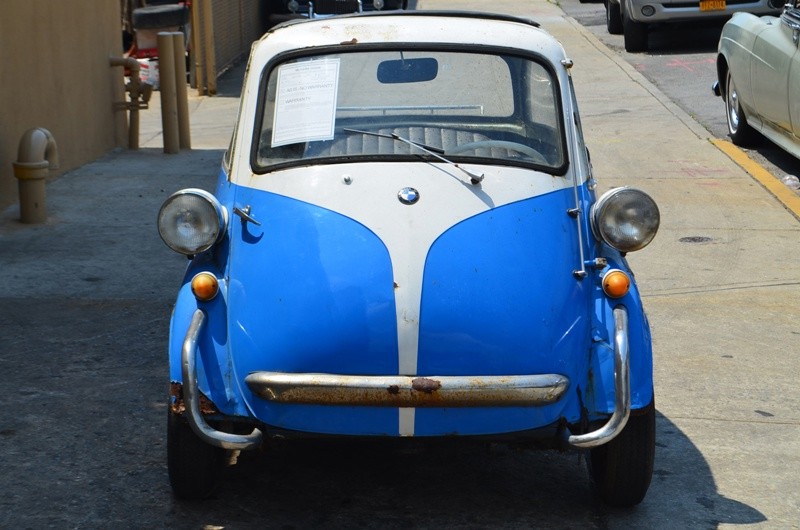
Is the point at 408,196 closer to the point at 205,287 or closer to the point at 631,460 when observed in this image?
the point at 205,287

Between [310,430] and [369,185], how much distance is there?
3.11ft

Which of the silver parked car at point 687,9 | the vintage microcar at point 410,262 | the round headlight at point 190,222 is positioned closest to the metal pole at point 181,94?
the silver parked car at point 687,9

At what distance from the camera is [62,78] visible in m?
10.7

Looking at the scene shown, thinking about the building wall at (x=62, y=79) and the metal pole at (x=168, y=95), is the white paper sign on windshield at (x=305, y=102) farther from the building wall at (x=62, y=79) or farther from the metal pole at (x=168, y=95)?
the metal pole at (x=168, y=95)

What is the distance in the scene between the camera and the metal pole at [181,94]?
1213 centimetres

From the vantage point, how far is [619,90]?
48.1 ft

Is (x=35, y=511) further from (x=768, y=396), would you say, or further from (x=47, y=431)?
(x=768, y=396)

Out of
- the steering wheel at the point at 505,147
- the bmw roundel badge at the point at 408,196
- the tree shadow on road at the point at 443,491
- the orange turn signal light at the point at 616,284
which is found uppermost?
the steering wheel at the point at 505,147

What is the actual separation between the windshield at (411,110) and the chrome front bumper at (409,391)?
978 mm

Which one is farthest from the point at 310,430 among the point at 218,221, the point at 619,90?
the point at 619,90

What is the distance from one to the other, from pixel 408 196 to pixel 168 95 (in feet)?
25.4

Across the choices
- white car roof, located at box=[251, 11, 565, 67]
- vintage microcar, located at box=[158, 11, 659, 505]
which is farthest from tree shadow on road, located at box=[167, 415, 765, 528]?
white car roof, located at box=[251, 11, 565, 67]

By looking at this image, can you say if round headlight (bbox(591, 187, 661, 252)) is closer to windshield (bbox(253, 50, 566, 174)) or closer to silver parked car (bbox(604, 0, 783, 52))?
windshield (bbox(253, 50, 566, 174))

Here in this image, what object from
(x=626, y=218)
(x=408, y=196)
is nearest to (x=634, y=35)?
(x=626, y=218)
